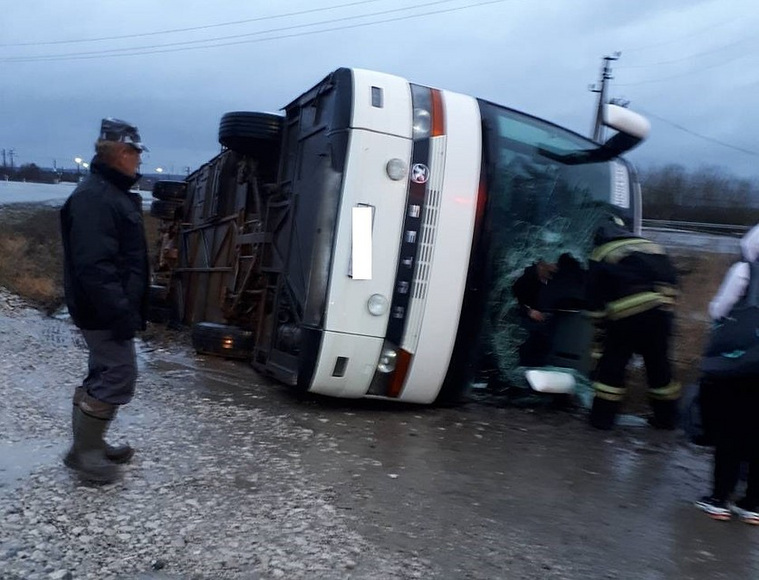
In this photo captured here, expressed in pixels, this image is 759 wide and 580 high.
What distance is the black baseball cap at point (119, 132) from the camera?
13.7 ft

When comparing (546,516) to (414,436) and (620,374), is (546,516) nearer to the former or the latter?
(414,436)

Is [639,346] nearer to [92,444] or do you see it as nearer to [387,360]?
[387,360]

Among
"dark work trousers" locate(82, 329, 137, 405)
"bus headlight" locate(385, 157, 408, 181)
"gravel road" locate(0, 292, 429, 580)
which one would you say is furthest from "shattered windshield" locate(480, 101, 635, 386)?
"dark work trousers" locate(82, 329, 137, 405)

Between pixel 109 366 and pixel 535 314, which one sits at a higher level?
pixel 535 314

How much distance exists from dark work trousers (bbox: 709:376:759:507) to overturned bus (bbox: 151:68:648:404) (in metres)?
1.91

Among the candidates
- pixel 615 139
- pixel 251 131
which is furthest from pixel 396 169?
pixel 251 131

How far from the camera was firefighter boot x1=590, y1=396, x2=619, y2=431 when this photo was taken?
580 cm

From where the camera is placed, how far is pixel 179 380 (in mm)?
7152

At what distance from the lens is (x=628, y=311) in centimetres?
552

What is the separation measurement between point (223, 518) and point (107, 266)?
53.4 inches

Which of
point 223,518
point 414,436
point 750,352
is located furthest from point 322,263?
point 750,352

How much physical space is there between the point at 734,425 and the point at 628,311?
1417 mm

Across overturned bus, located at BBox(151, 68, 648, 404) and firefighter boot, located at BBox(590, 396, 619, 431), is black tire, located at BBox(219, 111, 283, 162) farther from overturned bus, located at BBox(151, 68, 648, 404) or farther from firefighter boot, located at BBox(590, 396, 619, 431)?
firefighter boot, located at BBox(590, 396, 619, 431)

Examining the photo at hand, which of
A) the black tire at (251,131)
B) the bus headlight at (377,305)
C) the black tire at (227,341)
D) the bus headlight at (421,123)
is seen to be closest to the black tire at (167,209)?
the black tire at (227,341)
